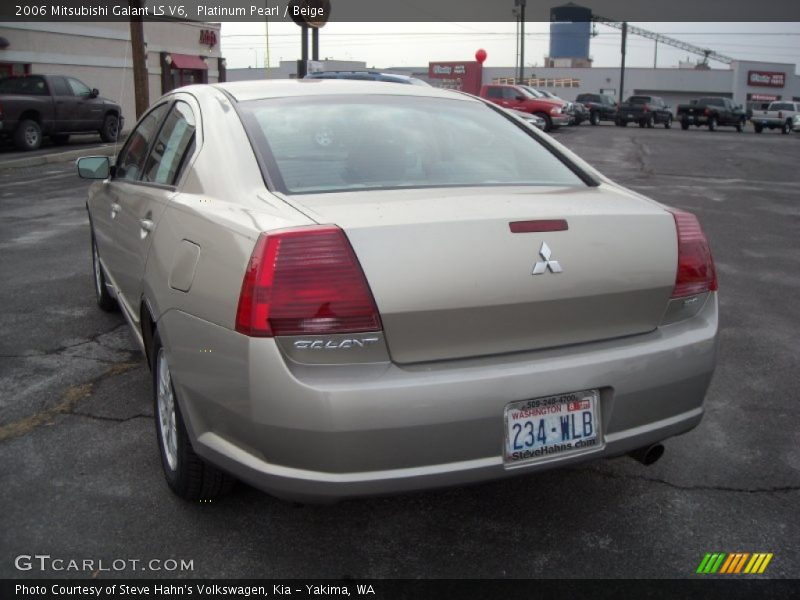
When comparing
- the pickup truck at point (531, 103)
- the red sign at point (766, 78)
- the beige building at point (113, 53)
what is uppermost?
the red sign at point (766, 78)

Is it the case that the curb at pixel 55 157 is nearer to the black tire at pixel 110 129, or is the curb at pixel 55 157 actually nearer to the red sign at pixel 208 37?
the black tire at pixel 110 129

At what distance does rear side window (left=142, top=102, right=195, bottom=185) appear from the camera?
341 cm

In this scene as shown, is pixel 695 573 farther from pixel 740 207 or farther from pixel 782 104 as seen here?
pixel 782 104

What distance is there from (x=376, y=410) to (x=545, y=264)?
708 millimetres

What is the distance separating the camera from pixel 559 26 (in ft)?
360

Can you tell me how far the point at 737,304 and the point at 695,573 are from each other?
4.05m

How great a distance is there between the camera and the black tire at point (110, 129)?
21.1 metres

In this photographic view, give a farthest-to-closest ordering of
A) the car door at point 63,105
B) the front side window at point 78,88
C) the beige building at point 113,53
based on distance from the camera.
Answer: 1. the beige building at point 113,53
2. the front side window at point 78,88
3. the car door at point 63,105

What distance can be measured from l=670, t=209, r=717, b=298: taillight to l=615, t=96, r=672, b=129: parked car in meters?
42.1

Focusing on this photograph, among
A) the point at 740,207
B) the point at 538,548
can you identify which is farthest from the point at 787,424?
the point at 740,207

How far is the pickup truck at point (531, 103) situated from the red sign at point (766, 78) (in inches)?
2330

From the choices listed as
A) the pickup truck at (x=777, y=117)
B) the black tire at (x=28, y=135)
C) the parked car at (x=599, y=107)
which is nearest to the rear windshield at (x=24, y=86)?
the black tire at (x=28, y=135)

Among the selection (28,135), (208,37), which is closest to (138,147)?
(28,135)
